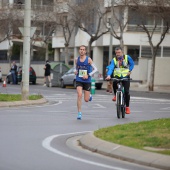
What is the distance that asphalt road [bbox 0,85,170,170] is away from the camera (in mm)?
10133

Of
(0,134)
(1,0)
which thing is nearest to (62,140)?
(0,134)

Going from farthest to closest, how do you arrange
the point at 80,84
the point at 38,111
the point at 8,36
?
the point at 8,36 < the point at 38,111 < the point at 80,84

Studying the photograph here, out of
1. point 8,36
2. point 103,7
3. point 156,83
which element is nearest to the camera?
point 156,83

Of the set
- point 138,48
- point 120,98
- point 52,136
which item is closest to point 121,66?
point 120,98

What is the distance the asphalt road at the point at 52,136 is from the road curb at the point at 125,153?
143mm

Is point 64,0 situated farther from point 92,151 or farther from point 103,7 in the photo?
point 92,151

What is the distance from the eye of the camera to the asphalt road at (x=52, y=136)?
1013cm

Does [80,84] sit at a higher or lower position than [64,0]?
lower

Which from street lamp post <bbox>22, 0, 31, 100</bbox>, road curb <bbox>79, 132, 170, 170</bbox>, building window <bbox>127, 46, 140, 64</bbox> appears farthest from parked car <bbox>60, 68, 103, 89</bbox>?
road curb <bbox>79, 132, 170, 170</bbox>

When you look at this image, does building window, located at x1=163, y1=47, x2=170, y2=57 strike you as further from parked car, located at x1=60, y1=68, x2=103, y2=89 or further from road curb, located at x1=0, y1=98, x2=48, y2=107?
Answer: road curb, located at x1=0, y1=98, x2=48, y2=107

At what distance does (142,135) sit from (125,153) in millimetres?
1662

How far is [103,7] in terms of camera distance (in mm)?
52312

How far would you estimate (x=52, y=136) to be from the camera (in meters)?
13.6

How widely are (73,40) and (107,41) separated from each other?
871 centimetres
